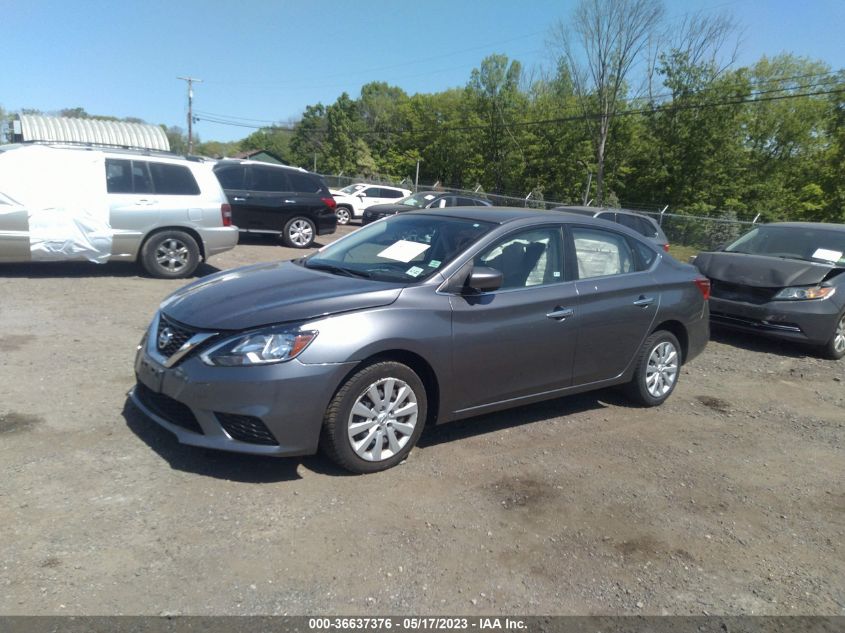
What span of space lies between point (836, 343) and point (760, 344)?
0.92 m

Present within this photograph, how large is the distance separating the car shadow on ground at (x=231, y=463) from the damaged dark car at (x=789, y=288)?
6571mm

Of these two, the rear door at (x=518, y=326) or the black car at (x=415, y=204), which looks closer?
the rear door at (x=518, y=326)

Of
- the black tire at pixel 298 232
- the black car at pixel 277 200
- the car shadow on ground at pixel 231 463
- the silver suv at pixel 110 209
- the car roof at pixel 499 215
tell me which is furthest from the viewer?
the black tire at pixel 298 232

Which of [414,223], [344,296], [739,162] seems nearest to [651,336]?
[414,223]

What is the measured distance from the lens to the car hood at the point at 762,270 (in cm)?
861

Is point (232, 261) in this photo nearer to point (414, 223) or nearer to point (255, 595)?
point (414, 223)

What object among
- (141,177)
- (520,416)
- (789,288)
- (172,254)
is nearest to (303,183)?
(172,254)

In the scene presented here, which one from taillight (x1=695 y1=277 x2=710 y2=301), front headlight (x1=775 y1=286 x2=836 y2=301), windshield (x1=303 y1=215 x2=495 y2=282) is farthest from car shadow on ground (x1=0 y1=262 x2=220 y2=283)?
front headlight (x1=775 y1=286 x2=836 y2=301)

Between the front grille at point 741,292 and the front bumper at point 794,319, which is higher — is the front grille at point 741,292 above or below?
above

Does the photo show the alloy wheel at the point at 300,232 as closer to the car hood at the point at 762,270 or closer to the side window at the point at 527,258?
the car hood at the point at 762,270

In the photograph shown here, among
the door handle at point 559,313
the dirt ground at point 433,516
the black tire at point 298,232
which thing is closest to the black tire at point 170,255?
the dirt ground at point 433,516

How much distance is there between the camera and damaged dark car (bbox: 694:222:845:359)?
846 cm

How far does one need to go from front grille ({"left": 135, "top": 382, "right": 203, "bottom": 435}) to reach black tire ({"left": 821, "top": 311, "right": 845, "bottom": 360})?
7839 millimetres

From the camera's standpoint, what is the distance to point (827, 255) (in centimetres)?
905
